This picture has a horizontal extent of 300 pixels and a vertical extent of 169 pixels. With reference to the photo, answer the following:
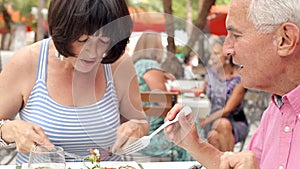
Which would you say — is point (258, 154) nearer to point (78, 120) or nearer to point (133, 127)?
point (133, 127)

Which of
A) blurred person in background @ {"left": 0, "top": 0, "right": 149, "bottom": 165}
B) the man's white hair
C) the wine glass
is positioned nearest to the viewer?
the man's white hair

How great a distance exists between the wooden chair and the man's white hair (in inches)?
17.4

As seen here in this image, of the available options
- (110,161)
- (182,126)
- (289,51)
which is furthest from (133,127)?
(289,51)

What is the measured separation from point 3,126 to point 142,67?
537mm

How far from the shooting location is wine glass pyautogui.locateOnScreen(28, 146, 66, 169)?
135cm

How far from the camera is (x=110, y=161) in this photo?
6.04 feet

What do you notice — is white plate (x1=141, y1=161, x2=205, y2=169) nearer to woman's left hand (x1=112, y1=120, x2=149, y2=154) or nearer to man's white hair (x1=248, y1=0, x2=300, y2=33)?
woman's left hand (x1=112, y1=120, x2=149, y2=154)

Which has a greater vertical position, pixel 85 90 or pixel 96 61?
pixel 96 61

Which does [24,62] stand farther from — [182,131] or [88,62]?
[182,131]

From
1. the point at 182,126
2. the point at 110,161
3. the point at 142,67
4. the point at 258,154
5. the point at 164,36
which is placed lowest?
the point at 110,161

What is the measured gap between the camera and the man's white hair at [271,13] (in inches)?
47.0

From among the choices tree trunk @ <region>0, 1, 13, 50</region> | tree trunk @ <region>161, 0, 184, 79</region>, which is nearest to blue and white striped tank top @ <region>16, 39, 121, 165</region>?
tree trunk @ <region>161, 0, 184, 79</region>

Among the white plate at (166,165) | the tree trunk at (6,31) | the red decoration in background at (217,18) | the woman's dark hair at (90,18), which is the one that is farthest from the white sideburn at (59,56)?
the tree trunk at (6,31)

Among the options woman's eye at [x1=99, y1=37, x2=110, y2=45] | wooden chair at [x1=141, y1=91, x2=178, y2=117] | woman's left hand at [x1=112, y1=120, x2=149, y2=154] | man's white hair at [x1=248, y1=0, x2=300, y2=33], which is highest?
man's white hair at [x1=248, y1=0, x2=300, y2=33]
